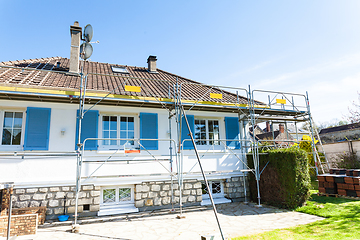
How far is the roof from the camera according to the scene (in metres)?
8.07

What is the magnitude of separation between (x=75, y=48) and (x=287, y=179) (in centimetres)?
944

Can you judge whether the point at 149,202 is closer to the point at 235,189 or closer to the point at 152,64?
the point at 235,189

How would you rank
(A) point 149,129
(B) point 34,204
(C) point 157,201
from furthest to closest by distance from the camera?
(A) point 149,129 → (C) point 157,201 → (B) point 34,204

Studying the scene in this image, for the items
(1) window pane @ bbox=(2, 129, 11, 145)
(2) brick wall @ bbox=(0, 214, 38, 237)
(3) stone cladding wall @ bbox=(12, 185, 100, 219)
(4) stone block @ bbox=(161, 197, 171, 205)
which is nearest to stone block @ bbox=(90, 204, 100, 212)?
(3) stone cladding wall @ bbox=(12, 185, 100, 219)

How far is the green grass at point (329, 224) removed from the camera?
522cm

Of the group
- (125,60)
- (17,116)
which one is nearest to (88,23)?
(125,60)

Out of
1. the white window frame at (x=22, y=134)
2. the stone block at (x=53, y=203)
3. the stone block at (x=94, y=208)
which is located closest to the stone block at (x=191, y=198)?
the stone block at (x=94, y=208)

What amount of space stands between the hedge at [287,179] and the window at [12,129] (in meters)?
8.63

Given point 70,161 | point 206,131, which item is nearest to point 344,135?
point 206,131

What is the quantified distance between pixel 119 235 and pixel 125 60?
953 cm

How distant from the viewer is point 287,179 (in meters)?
7.98

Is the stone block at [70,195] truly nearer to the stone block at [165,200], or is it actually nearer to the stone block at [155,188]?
the stone block at [155,188]

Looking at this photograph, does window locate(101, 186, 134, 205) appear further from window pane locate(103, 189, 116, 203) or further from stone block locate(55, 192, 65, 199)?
stone block locate(55, 192, 65, 199)

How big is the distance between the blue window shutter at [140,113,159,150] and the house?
4 centimetres
